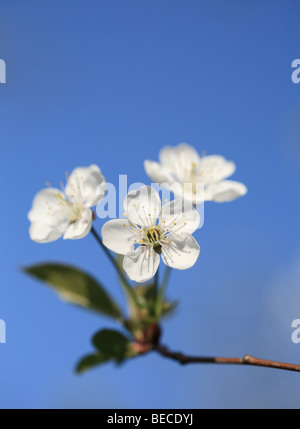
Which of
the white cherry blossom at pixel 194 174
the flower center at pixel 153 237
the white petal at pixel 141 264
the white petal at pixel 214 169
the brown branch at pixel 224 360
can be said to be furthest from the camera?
the white petal at pixel 214 169

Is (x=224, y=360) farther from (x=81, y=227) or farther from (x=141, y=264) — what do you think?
(x=81, y=227)

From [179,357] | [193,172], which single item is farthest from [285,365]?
[193,172]

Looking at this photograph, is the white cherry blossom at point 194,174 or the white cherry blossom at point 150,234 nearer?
the white cherry blossom at point 150,234

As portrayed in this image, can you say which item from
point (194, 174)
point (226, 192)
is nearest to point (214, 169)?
point (194, 174)

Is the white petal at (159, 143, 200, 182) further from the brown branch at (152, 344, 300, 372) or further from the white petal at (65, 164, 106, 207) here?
the brown branch at (152, 344, 300, 372)

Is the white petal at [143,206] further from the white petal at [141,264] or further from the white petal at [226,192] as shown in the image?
the white petal at [226,192]

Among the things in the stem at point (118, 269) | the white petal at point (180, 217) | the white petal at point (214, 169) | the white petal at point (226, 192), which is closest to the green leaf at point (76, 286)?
the stem at point (118, 269)
